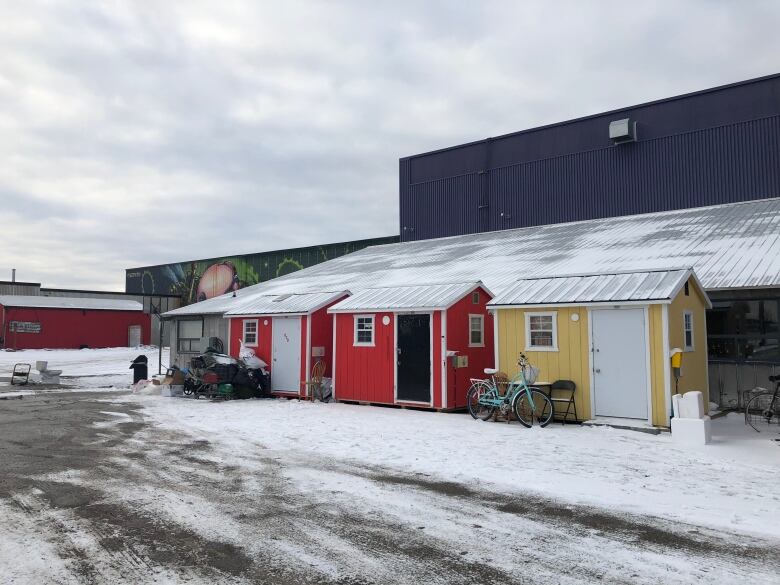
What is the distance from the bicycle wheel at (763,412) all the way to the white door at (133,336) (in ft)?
147

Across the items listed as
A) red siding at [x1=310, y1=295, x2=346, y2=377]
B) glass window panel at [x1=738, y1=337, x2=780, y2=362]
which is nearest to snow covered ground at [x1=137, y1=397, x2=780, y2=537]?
glass window panel at [x1=738, y1=337, x2=780, y2=362]

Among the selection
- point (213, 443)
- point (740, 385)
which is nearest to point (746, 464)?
point (740, 385)

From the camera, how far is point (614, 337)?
→ 11.7 meters

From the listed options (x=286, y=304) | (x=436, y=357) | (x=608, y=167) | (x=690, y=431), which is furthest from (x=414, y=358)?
(x=608, y=167)

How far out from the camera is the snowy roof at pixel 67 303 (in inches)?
1713

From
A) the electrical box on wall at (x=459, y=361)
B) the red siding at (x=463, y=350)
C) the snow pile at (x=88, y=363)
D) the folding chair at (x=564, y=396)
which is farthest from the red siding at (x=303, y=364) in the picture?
the snow pile at (x=88, y=363)

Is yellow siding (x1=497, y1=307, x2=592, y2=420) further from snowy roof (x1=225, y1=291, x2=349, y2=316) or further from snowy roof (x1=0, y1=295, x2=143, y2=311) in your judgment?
snowy roof (x1=0, y1=295, x2=143, y2=311)

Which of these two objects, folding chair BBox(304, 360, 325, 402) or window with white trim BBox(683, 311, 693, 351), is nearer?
window with white trim BBox(683, 311, 693, 351)

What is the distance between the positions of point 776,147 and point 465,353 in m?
14.2

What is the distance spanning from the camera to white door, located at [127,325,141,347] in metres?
46.9

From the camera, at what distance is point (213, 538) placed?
5.14 meters

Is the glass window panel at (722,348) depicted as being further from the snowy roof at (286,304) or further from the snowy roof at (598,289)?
the snowy roof at (286,304)

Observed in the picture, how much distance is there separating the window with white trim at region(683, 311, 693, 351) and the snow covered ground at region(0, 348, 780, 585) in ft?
6.84

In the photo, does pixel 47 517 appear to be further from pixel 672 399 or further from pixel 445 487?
pixel 672 399
